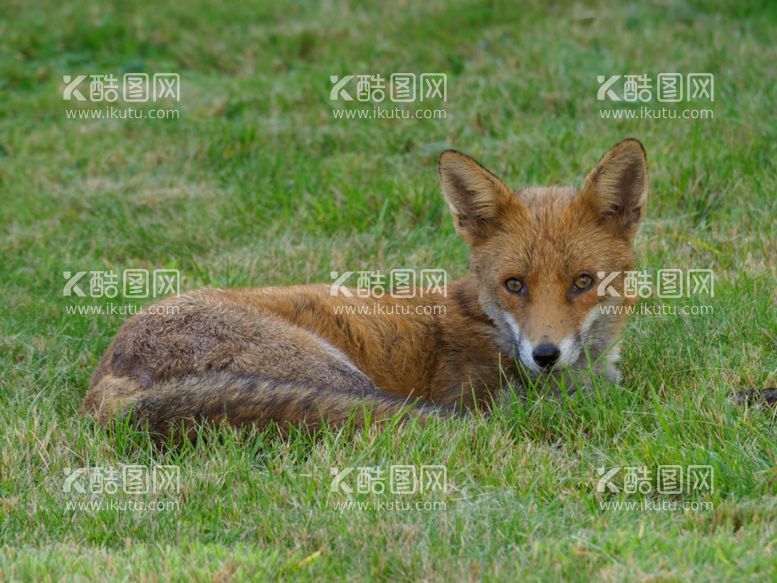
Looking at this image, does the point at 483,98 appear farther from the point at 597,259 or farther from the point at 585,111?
the point at 597,259

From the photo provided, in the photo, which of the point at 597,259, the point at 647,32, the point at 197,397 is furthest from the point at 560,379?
the point at 647,32

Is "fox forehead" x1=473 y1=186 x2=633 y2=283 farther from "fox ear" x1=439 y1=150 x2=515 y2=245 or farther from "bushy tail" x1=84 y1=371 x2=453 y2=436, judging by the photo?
"bushy tail" x1=84 y1=371 x2=453 y2=436

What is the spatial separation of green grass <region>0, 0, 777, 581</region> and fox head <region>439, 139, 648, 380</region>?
1.25ft

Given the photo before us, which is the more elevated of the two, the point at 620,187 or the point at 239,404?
the point at 620,187

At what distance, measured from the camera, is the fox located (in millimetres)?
5125

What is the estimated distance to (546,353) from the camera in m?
5.14

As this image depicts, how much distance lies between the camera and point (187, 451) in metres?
5.05

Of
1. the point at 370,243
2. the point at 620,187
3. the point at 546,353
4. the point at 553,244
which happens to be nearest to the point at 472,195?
the point at 553,244

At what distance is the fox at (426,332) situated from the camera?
512 centimetres

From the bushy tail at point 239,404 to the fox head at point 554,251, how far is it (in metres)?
0.81

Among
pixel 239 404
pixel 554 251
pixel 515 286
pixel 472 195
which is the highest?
pixel 472 195

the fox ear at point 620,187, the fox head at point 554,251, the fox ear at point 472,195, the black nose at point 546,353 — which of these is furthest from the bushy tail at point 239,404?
the fox ear at point 620,187

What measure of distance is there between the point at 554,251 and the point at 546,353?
654 mm

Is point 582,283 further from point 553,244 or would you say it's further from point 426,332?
point 426,332
